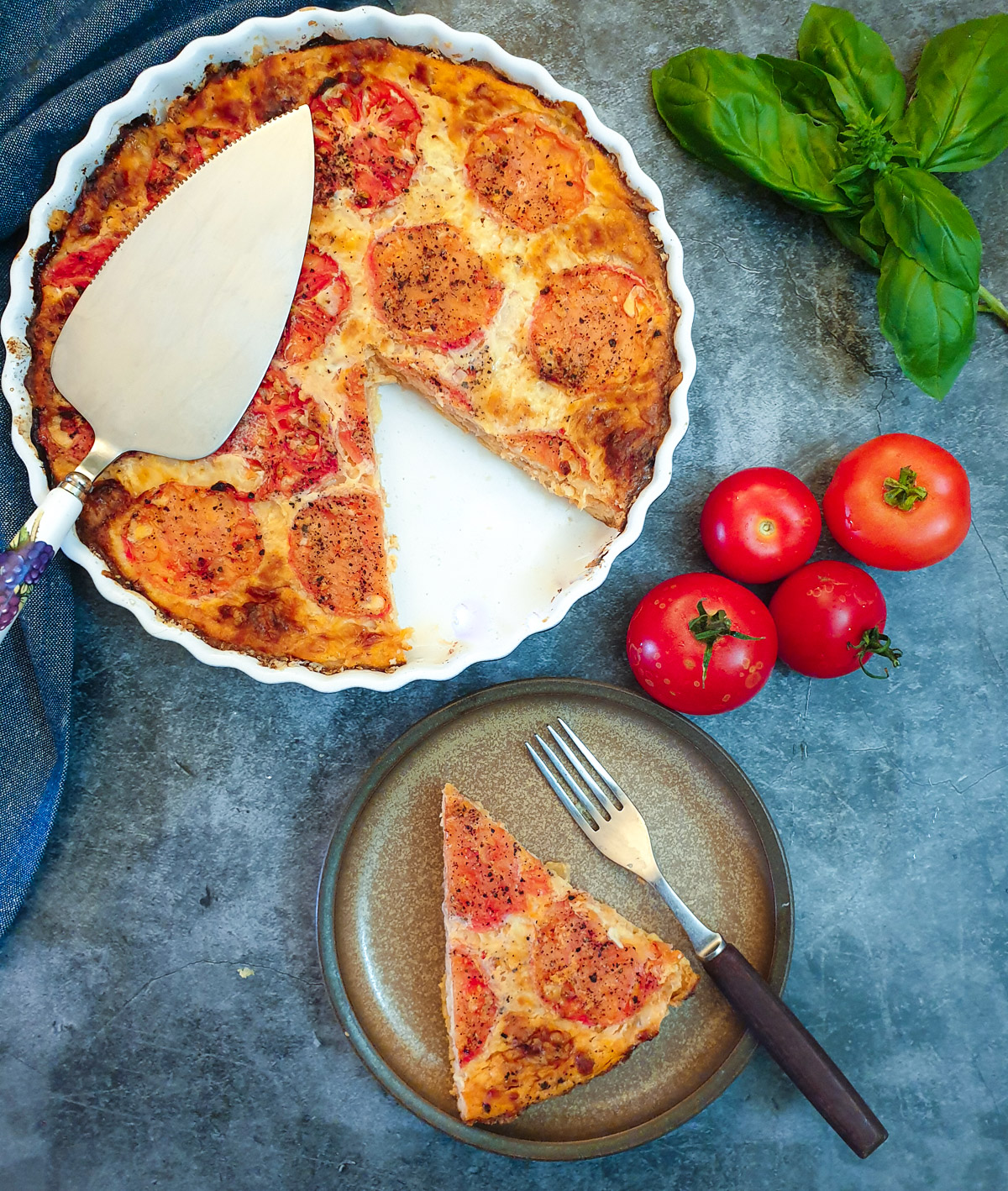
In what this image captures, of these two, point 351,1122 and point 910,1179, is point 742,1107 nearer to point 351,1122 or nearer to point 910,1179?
point 910,1179

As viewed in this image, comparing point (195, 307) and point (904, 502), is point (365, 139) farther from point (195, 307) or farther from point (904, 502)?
point (904, 502)

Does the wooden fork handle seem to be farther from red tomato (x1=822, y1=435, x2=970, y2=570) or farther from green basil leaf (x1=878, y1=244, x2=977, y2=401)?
green basil leaf (x1=878, y1=244, x2=977, y2=401)

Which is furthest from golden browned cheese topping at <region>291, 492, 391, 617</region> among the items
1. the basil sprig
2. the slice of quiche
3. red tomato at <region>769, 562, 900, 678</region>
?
the basil sprig

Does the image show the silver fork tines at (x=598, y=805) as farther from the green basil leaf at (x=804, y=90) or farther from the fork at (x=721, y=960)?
the green basil leaf at (x=804, y=90)

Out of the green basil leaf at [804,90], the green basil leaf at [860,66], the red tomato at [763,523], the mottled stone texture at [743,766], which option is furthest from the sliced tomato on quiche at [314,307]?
the green basil leaf at [860,66]

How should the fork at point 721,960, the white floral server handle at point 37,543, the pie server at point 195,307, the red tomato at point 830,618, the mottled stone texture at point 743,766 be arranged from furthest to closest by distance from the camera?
the mottled stone texture at point 743,766
the red tomato at point 830,618
the fork at point 721,960
the pie server at point 195,307
the white floral server handle at point 37,543

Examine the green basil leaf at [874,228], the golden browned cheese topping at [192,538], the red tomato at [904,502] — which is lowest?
the red tomato at [904,502]

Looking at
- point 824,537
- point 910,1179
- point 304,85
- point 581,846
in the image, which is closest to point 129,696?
point 581,846
